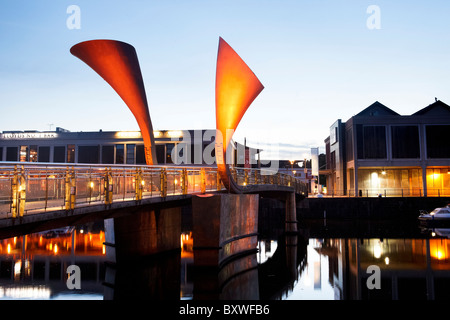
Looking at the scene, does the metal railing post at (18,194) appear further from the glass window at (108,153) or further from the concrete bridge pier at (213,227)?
the glass window at (108,153)

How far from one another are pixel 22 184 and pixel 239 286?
11.1 metres

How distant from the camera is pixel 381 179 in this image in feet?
193

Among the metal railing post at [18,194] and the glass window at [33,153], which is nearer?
the metal railing post at [18,194]

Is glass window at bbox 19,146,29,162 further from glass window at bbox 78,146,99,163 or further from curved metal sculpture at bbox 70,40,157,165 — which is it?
curved metal sculpture at bbox 70,40,157,165

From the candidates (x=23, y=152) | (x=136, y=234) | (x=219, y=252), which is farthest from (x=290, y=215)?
(x=23, y=152)

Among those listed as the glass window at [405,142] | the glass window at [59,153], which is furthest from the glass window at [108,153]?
the glass window at [405,142]

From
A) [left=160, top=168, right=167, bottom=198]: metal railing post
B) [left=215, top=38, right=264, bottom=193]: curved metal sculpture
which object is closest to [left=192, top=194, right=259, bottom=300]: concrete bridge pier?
[left=160, top=168, right=167, bottom=198]: metal railing post

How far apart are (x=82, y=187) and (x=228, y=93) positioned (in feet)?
32.6

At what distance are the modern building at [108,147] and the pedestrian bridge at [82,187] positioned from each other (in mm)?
39658

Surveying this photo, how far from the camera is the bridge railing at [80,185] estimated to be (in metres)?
10.3

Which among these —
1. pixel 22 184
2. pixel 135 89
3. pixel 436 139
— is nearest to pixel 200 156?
pixel 436 139

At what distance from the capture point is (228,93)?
2103 centimetres

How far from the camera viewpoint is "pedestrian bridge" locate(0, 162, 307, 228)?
10266 mm
